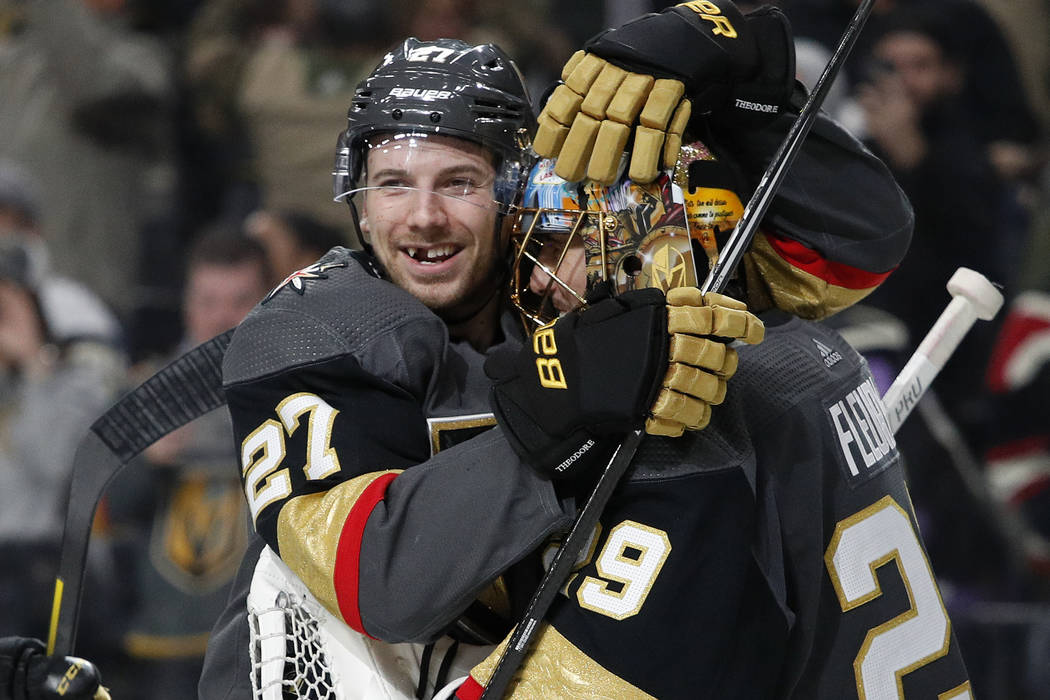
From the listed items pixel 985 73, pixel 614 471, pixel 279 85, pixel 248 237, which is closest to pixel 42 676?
pixel 614 471

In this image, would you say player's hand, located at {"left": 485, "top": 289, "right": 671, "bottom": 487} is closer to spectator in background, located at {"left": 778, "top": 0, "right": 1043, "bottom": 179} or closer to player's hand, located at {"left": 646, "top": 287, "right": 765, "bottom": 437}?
player's hand, located at {"left": 646, "top": 287, "right": 765, "bottom": 437}

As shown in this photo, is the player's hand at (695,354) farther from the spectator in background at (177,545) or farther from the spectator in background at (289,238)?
the spectator in background at (289,238)

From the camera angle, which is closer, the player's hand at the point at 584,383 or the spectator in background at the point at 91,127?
the player's hand at the point at 584,383

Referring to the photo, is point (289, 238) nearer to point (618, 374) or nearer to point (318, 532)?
point (318, 532)

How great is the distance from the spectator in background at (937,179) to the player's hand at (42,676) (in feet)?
7.86

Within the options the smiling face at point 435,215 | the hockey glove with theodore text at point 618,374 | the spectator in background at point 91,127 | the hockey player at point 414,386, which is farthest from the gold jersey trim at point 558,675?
the spectator in background at point 91,127

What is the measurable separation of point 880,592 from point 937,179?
7.67 feet

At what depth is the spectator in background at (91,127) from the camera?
14.5ft

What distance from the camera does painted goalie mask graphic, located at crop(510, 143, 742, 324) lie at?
5.80 ft

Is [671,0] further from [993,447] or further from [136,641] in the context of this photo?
[136,641]

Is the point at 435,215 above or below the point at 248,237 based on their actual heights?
above

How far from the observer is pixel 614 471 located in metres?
1.62

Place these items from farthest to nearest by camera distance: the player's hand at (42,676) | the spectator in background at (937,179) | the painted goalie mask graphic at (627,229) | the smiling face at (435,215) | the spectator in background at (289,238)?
the spectator in background at (289,238)
the spectator in background at (937,179)
the player's hand at (42,676)
the smiling face at (435,215)
the painted goalie mask graphic at (627,229)

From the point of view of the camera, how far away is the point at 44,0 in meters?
4.42
